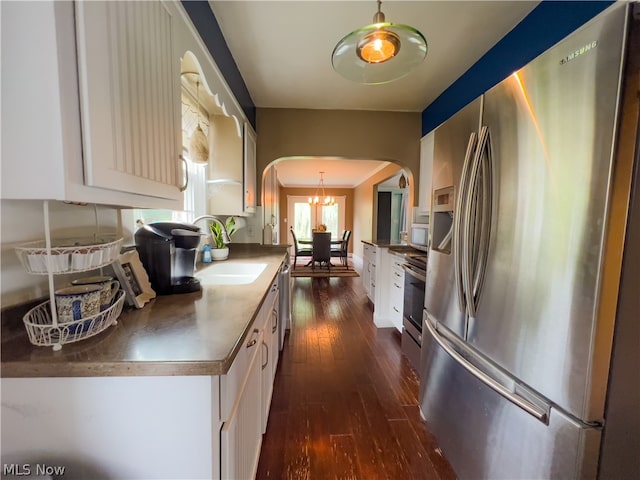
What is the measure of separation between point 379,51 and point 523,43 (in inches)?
45.3

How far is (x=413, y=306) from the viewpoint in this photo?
2.28 meters

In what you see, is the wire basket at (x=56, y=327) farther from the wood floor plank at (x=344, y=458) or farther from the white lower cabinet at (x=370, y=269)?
the white lower cabinet at (x=370, y=269)

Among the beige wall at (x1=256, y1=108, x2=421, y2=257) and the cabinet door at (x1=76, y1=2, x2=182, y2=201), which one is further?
the beige wall at (x1=256, y1=108, x2=421, y2=257)

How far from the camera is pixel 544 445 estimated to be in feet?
2.92

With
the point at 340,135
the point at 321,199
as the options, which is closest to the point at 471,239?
the point at 340,135

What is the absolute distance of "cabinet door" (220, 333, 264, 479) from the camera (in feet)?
2.40

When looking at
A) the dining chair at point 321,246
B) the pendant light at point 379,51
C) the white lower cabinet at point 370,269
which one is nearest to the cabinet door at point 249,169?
the pendant light at point 379,51

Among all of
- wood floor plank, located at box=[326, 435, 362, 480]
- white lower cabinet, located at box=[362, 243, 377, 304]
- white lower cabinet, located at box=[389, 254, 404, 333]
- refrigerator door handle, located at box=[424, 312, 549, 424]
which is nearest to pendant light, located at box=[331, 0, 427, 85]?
refrigerator door handle, located at box=[424, 312, 549, 424]

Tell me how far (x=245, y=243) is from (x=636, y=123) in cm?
301

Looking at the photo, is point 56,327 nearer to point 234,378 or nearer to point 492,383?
point 234,378

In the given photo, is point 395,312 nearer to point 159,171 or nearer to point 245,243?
point 245,243

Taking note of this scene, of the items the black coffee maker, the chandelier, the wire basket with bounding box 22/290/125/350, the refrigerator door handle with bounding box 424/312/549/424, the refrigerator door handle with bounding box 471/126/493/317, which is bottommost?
the refrigerator door handle with bounding box 424/312/549/424

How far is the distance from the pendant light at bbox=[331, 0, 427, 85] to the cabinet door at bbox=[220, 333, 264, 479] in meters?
1.44

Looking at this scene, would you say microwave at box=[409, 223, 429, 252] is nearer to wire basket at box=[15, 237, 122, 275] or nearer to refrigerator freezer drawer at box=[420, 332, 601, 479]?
refrigerator freezer drawer at box=[420, 332, 601, 479]
